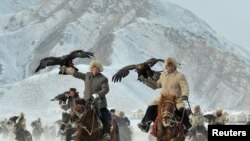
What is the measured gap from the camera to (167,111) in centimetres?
1333

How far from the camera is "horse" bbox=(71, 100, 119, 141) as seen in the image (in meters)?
14.6

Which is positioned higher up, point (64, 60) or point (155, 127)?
point (64, 60)

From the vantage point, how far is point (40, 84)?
17925cm

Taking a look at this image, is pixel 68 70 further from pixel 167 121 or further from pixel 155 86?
pixel 167 121

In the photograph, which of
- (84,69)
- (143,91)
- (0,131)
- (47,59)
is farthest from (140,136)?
(143,91)

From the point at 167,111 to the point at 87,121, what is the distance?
221 cm

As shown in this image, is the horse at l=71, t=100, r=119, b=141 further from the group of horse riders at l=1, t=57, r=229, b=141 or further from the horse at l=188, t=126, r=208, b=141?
the horse at l=188, t=126, r=208, b=141

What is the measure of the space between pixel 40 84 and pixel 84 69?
15263 millimetres

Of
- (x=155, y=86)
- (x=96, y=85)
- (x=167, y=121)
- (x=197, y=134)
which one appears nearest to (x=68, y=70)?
(x=96, y=85)

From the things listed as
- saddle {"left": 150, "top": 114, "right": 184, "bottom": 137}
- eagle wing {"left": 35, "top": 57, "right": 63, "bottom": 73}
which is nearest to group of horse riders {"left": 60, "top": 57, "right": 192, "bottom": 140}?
saddle {"left": 150, "top": 114, "right": 184, "bottom": 137}

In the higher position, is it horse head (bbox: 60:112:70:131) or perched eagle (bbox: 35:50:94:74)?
perched eagle (bbox: 35:50:94:74)

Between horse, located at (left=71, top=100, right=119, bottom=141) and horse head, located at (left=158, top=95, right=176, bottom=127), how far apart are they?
1885 millimetres

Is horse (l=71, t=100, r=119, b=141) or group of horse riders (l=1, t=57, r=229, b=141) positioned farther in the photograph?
horse (l=71, t=100, r=119, b=141)

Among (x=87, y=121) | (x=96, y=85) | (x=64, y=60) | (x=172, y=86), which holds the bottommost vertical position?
(x=87, y=121)
